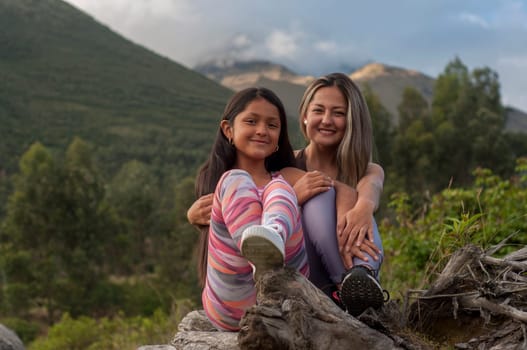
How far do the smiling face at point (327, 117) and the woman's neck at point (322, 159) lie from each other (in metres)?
0.07

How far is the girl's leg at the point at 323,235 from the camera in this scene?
2770mm

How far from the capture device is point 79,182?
31375 millimetres

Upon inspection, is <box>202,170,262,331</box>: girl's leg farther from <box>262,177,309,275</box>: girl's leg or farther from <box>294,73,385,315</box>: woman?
<box>294,73,385,315</box>: woman

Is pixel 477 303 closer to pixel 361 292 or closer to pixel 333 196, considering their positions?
pixel 361 292

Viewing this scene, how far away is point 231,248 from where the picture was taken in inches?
95.6

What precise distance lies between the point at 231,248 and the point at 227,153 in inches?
30.1

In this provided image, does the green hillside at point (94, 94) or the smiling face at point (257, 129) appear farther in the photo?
the green hillside at point (94, 94)

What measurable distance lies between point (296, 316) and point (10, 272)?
2732 cm

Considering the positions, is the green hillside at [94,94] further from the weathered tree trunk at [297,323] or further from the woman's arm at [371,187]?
the weathered tree trunk at [297,323]

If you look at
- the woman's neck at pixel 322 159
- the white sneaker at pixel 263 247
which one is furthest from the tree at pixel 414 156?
the white sneaker at pixel 263 247

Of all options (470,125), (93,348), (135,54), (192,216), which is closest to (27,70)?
(135,54)

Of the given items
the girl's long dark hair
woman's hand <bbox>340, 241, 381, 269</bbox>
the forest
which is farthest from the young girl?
the forest

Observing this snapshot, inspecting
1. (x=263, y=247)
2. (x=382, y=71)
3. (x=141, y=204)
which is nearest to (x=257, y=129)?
(x=263, y=247)

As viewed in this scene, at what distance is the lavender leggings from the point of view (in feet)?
9.08
